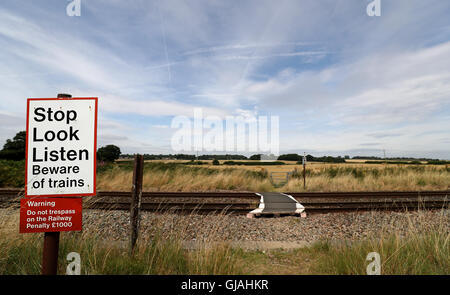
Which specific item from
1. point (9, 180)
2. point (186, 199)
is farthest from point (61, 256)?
point (9, 180)

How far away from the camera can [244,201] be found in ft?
28.7

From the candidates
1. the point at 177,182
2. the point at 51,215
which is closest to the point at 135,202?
the point at 51,215

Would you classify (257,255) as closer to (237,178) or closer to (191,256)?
(191,256)

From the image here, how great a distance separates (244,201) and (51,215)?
280 inches

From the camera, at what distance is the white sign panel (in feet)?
8.18

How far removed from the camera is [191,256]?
131 inches

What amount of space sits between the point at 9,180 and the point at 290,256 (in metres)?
17.8

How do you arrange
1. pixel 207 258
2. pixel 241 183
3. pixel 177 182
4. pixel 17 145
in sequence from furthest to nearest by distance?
1. pixel 17 145
2. pixel 241 183
3. pixel 177 182
4. pixel 207 258

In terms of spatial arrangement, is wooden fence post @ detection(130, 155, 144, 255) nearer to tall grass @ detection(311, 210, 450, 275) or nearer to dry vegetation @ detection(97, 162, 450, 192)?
tall grass @ detection(311, 210, 450, 275)

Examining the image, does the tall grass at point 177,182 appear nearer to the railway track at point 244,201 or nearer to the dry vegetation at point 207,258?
the railway track at point 244,201

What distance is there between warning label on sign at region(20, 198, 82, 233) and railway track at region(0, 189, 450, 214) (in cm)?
446

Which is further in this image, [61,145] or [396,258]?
[396,258]

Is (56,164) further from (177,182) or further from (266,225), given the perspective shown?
(177,182)

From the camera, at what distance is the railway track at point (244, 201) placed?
721 centimetres
